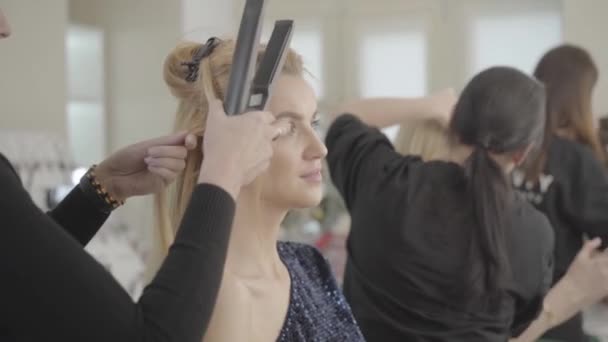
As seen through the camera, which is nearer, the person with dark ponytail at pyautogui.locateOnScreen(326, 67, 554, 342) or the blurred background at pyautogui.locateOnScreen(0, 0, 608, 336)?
the person with dark ponytail at pyautogui.locateOnScreen(326, 67, 554, 342)

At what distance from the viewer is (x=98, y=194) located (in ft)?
3.00

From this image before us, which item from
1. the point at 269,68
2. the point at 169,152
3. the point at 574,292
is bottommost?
the point at 574,292

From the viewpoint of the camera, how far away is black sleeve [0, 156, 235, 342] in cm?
55

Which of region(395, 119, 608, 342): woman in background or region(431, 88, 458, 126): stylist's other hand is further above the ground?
region(431, 88, 458, 126): stylist's other hand

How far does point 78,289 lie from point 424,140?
0.99 m

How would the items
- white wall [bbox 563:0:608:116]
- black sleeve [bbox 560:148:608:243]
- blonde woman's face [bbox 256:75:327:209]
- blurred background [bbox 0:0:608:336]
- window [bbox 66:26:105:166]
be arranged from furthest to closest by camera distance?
window [bbox 66:26:105:166], blurred background [bbox 0:0:608:336], white wall [bbox 563:0:608:116], black sleeve [bbox 560:148:608:243], blonde woman's face [bbox 256:75:327:209]

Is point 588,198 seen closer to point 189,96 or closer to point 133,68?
point 189,96

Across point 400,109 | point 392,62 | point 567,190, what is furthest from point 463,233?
point 392,62

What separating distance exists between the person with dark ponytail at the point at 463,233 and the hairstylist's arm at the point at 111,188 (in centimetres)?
52

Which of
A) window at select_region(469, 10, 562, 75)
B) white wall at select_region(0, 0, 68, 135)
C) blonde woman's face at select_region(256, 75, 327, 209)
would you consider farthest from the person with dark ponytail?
white wall at select_region(0, 0, 68, 135)

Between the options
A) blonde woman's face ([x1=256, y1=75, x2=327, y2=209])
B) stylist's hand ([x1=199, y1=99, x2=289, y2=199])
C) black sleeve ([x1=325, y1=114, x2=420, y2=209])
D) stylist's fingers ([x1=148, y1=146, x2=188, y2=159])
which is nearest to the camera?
stylist's hand ([x1=199, y1=99, x2=289, y2=199])

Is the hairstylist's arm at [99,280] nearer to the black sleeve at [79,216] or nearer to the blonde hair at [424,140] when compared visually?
the black sleeve at [79,216]

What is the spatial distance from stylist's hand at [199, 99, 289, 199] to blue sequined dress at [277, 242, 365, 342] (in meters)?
0.30

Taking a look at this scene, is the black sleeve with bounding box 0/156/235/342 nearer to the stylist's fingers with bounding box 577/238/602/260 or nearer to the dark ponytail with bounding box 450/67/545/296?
the dark ponytail with bounding box 450/67/545/296
